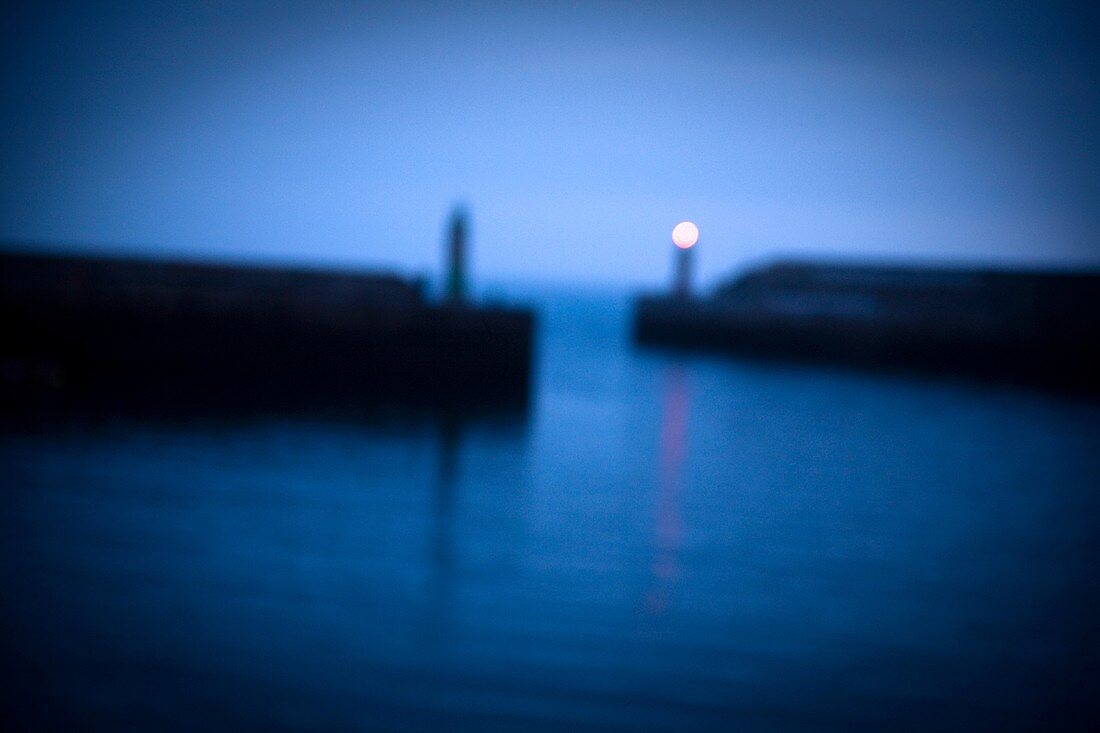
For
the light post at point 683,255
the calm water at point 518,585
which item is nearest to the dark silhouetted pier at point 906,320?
the light post at point 683,255

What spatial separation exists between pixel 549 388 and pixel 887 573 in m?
11.8

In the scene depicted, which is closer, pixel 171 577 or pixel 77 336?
pixel 171 577

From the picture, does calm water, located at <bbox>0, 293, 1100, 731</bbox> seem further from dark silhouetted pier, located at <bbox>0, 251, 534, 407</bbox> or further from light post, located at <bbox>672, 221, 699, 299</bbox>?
light post, located at <bbox>672, 221, 699, 299</bbox>

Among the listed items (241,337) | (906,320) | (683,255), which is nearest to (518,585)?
(241,337)

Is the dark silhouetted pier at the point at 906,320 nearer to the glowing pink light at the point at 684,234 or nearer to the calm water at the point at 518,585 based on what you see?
the glowing pink light at the point at 684,234

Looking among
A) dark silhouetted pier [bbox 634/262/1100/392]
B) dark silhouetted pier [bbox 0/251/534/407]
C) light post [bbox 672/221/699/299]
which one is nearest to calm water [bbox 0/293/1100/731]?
dark silhouetted pier [bbox 0/251/534/407]

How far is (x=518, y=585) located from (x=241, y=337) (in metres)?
9.25

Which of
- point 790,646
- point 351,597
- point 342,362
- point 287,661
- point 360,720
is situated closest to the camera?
point 360,720

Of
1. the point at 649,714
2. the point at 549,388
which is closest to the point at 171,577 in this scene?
the point at 649,714

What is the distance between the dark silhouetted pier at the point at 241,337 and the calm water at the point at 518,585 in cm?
308

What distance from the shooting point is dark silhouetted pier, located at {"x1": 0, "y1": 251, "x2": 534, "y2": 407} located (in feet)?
40.0

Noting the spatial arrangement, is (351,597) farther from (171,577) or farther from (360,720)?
(360,720)

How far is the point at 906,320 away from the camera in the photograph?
25.5 m

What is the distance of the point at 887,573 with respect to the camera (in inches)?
222
